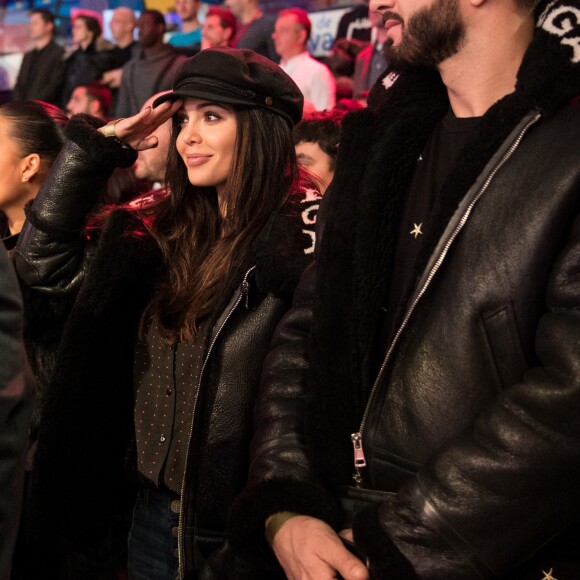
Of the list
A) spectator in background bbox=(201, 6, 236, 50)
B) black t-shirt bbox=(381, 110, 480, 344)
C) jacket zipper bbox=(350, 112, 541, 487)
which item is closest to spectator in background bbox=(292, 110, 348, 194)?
black t-shirt bbox=(381, 110, 480, 344)

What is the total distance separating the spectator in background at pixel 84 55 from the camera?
9.37 m

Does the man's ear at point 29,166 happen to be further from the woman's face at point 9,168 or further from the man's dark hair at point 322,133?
the man's dark hair at point 322,133

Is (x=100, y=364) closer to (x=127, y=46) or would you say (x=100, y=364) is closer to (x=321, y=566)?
(x=321, y=566)

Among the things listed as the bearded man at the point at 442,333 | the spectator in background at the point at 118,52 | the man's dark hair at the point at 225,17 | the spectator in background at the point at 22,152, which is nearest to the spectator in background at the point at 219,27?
the man's dark hair at the point at 225,17

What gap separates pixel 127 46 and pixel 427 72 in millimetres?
7861

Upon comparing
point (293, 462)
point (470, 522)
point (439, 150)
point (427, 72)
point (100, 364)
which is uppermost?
point (427, 72)

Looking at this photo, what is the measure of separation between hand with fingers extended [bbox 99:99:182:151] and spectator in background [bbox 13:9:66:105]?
6.89 m

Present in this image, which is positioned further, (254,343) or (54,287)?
(54,287)

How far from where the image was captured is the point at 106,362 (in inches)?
109

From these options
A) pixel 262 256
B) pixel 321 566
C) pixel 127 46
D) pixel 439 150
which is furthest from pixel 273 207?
pixel 127 46

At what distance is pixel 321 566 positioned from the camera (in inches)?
65.9

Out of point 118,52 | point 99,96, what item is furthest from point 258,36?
point 118,52

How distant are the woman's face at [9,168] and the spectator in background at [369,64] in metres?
3.42

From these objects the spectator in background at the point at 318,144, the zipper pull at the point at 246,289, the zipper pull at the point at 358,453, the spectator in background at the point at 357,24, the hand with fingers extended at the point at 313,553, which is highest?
the spectator in background at the point at 357,24
